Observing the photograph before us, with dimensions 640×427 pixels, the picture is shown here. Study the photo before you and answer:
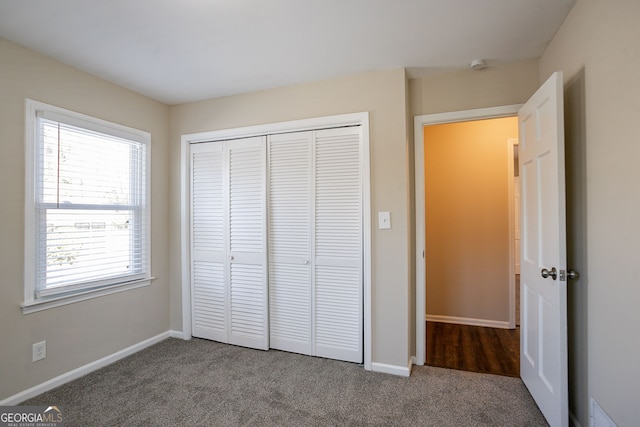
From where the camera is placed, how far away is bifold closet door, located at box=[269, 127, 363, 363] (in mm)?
2588

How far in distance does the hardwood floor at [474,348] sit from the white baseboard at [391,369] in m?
0.34

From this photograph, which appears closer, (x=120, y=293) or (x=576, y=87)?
(x=576, y=87)

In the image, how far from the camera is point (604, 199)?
1474mm

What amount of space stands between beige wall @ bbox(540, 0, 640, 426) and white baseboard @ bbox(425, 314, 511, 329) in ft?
5.61

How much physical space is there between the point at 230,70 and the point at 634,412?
308 centimetres

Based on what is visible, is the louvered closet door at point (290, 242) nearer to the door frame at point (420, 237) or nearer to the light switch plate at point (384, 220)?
the light switch plate at point (384, 220)

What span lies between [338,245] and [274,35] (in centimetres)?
165

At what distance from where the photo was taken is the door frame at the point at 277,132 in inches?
98.0

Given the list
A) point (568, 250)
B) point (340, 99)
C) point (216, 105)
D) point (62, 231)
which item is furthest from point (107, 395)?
point (568, 250)

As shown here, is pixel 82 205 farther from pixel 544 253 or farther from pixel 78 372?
pixel 544 253

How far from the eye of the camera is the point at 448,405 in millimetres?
2020

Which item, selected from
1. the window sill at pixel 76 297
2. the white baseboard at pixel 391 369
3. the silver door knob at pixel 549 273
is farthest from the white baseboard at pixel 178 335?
the silver door knob at pixel 549 273

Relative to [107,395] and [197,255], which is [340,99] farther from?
[107,395]

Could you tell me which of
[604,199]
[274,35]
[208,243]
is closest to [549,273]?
[604,199]
